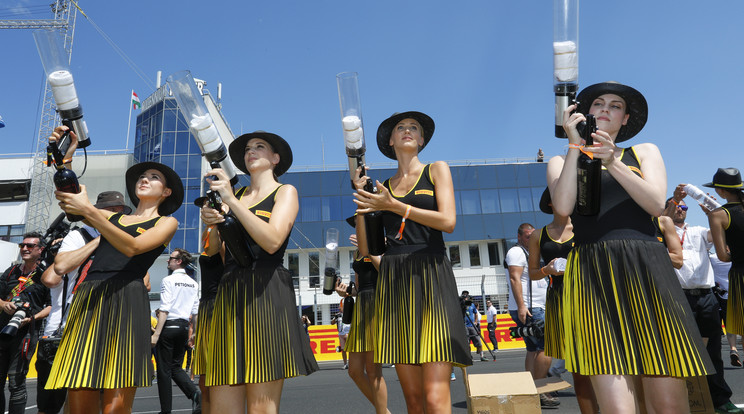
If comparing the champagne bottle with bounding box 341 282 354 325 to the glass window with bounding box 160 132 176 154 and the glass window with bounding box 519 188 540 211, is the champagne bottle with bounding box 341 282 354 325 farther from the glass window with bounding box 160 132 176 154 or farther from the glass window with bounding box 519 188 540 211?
the glass window with bounding box 519 188 540 211

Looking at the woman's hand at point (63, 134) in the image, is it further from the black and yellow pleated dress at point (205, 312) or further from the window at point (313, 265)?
the window at point (313, 265)

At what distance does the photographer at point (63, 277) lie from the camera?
150 inches

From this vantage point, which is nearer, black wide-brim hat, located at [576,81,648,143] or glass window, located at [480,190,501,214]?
black wide-brim hat, located at [576,81,648,143]

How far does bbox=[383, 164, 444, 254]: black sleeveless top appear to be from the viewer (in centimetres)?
327

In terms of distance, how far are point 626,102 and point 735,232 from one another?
2.58 metres

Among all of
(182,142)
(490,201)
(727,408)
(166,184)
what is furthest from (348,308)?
(490,201)

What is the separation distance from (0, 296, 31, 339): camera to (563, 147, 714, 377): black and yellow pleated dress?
5184mm

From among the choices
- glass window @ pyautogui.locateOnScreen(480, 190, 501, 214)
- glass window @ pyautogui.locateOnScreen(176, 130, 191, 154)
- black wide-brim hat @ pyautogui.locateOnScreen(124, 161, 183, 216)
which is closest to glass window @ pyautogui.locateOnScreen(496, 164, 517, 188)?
glass window @ pyautogui.locateOnScreen(480, 190, 501, 214)

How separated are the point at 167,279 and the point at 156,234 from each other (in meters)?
3.95

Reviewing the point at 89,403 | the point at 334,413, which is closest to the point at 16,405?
the point at 89,403

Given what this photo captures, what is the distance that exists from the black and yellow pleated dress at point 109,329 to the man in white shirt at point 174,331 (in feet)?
9.80

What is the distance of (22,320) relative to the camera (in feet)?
16.9

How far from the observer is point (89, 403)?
3.29 meters

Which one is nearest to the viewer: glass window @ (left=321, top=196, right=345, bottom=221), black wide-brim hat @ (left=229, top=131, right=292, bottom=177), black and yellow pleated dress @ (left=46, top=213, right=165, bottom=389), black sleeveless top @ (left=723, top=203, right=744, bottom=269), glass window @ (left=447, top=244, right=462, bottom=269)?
black and yellow pleated dress @ (left=46, top=213, right=165, bottom=389)
